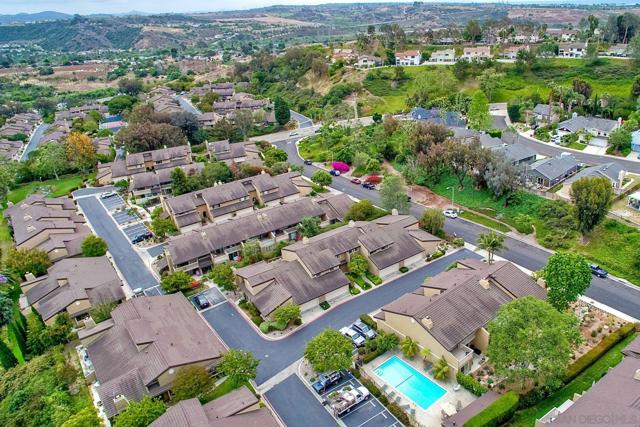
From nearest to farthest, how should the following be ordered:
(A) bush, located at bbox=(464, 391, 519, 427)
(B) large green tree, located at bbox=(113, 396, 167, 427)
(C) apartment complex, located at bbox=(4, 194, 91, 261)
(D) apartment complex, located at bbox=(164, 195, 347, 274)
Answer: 1. (A) bush, located at bbox=(464, 391, 519, 427)
2. (B) large green tree, located at bbox=(113, 396, 167, 427)
3. (D) apartment complex, located at bbox=(164, 195, 347, 274)
4. (C) apartment complex, located at bbox=(4, 194, 91, 261)

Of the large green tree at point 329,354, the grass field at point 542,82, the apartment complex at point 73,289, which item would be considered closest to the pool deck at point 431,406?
the large green tree at point 329,354

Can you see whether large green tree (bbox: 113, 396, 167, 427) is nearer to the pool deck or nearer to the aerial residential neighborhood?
the aerial residential neighborhood

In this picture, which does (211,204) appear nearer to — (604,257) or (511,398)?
(511,398)

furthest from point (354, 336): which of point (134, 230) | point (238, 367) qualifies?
point (134, 230)

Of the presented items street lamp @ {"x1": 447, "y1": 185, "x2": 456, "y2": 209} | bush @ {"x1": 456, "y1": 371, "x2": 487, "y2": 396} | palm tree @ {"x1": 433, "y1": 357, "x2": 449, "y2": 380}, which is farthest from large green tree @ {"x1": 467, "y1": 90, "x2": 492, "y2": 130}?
bush @ {"x1": 456, "y1": 371, "x2": 487, "y2": 396}

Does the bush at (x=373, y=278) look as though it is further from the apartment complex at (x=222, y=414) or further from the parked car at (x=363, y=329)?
the apartment complex at (x=222, y=414)

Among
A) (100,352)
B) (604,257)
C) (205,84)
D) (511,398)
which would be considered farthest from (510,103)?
(205,84)

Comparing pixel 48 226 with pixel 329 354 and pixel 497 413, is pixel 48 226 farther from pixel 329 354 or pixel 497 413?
pixel 497 413
